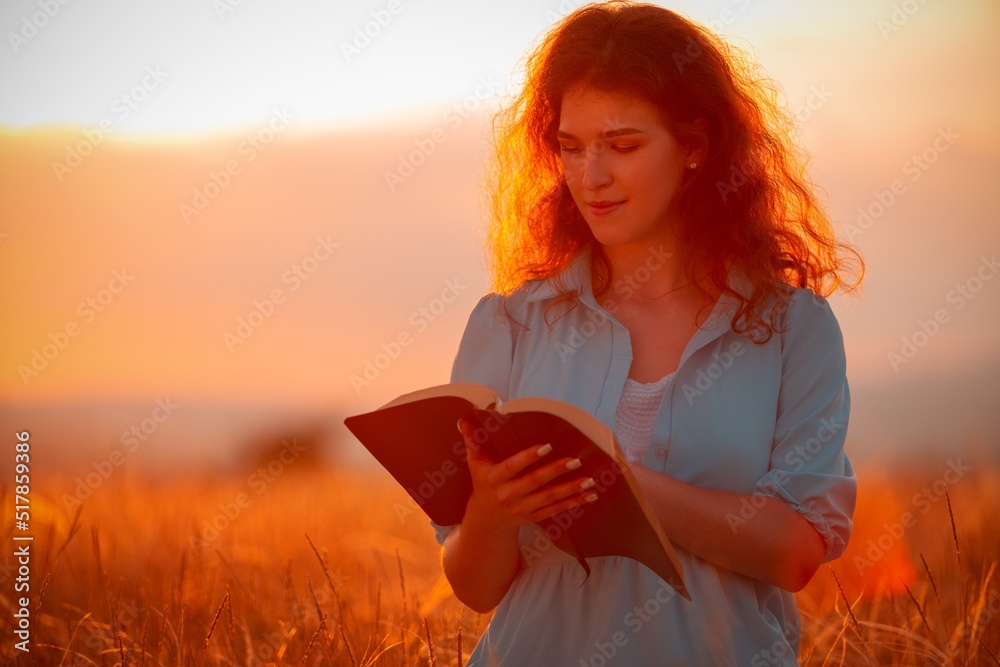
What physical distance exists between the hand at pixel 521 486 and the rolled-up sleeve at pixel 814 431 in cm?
63

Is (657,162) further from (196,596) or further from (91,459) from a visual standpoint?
(91,459)

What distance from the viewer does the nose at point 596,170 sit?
2596mm

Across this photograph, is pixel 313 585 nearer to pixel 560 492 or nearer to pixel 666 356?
pixel 666 356

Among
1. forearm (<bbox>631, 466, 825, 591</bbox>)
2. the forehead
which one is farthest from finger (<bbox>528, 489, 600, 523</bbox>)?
the forehead

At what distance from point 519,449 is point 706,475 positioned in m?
0.65

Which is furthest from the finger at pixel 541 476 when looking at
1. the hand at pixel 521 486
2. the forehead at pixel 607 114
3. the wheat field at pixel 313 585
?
the forehead at pixel 607 114

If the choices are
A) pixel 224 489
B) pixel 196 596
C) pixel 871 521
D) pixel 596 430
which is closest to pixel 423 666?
pixel 196 596

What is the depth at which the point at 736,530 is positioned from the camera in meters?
2.34

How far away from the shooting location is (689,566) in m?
2.44

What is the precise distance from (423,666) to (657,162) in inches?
71.1

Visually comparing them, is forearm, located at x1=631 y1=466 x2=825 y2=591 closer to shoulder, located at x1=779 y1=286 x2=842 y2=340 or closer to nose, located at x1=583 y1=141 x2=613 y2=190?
shoulder, located at x1=779 y1=286 x2=842 y2=340

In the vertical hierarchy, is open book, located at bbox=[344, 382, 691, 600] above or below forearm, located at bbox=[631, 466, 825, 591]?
above

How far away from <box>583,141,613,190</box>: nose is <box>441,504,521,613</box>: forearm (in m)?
A: 0.90

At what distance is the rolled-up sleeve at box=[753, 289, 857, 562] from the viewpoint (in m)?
2.41
